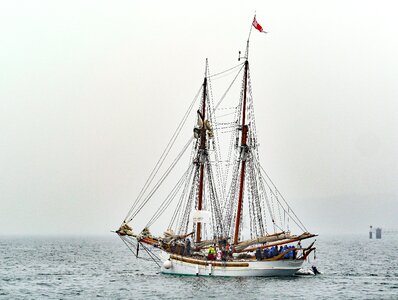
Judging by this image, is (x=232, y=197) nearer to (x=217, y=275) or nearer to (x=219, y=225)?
(x=219, y=225)

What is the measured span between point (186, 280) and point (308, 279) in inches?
623

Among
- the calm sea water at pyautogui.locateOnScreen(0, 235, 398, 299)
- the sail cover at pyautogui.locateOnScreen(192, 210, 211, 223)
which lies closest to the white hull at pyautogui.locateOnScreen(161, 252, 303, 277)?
the calm sea water at pyautogui.locateOnScreen(0, 235, 398, 299)

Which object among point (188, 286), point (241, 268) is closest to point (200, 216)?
point (241, 268)

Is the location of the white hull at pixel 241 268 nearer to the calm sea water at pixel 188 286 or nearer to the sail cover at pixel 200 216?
the calm sea water at pixel 188 286

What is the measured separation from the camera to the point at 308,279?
75812 mm

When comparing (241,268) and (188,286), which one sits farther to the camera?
(241,268)

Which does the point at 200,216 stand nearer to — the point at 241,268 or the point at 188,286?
the point at 241,268

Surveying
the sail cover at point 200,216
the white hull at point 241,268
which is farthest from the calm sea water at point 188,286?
the sail cover at point 200,216

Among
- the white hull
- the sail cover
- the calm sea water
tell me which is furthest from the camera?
the sail cover

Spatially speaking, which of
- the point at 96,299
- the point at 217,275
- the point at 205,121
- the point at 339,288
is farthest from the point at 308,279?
the point at 96,299

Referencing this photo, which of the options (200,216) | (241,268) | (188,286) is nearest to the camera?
(188,286)

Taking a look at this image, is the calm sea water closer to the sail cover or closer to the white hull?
the white hull

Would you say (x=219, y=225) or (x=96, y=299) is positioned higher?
(x=219, y=225)

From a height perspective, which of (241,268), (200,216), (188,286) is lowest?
(188,286)
